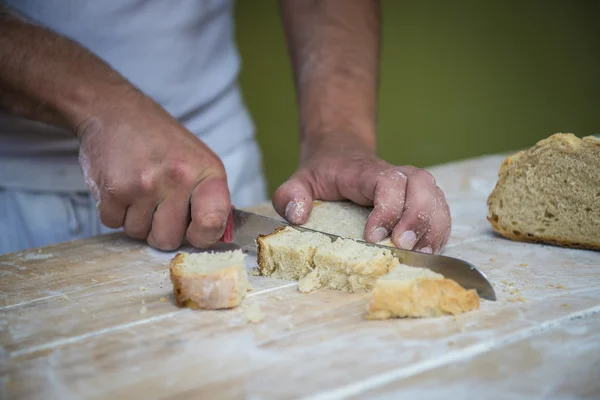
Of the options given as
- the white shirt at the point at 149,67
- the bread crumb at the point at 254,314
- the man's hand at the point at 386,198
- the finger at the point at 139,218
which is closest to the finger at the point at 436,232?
the man's hand at the point at 386,198

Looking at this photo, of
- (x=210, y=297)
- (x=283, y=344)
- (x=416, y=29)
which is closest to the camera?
(x=283, y=344)

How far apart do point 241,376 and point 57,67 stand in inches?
48.2

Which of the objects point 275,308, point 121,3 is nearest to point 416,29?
point 121,3

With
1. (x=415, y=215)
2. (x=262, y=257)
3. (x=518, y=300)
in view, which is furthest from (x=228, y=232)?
(x=518, y=300)

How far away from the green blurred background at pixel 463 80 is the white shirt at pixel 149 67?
2.54 metres

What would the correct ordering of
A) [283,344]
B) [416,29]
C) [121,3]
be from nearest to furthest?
A: [283,344] → [121,3] → [416,29]

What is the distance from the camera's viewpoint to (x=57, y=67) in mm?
1947

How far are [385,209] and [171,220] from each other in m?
0.61

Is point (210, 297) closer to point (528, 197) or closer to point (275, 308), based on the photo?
point (275, 308)

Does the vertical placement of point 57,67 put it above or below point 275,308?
above

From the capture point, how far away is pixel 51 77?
6.33 ft

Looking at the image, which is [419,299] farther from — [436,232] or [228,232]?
[228,232]

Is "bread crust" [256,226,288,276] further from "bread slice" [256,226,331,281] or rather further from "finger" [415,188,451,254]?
"finger" [415,188,451,254]

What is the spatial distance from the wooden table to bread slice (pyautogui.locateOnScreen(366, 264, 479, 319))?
0.02m
